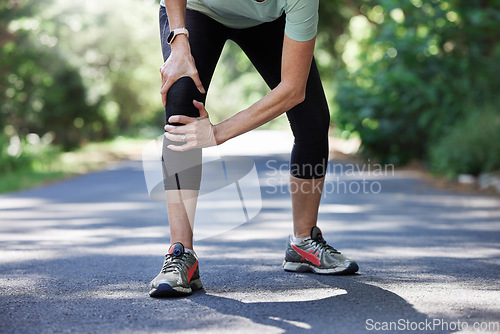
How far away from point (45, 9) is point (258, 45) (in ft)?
46.5

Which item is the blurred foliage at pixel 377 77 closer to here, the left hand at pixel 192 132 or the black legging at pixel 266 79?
the black legging at pixel 266 79

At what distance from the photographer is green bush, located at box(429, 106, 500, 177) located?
34.3 feet

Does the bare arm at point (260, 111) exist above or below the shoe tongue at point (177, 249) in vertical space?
above

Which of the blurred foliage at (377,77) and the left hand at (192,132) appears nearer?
the left hand at (192,132)

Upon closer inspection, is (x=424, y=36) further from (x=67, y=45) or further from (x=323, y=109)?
(x=67, y=45)

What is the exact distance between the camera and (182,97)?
288 cm

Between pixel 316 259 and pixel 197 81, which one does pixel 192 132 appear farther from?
pixel 316 259

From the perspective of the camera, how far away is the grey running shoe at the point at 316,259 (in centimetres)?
331

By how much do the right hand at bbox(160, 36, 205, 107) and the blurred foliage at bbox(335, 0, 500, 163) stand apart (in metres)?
9.05

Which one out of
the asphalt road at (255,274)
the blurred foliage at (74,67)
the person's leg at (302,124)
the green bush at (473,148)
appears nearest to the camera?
the asphalt road at (255,274)

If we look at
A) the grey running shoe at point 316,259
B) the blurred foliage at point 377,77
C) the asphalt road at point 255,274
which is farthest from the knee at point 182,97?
the blurred foliage at point 377,77

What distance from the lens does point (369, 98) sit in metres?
13.8

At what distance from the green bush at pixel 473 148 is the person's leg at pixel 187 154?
8.14 m

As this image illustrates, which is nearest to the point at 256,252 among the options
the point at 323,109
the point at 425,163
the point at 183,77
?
the point at 323,109
